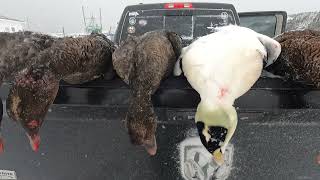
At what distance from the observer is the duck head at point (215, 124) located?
1777mm

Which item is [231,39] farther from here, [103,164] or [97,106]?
[103,164]

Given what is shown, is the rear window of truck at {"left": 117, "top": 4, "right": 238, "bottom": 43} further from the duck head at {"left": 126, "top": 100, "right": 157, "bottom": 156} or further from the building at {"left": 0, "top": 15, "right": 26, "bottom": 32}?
the building at {"left": 0, "top": 15, "right": 26, "bottom": 32}

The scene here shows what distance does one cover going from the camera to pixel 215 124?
1782mm

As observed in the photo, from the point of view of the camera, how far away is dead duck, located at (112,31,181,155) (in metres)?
1.92

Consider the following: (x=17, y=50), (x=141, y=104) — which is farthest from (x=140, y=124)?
(x=17, y=50)

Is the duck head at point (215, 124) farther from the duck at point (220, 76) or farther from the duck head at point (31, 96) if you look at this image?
the duck head at point (31, 96)

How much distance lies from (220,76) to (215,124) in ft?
0.70

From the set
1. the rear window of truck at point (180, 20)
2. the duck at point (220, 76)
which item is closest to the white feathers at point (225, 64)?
the duck at point (220, 76)

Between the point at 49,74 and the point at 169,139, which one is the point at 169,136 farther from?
the point at 49,74

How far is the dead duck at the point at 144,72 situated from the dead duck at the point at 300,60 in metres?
0.57

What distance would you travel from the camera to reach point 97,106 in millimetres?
2248

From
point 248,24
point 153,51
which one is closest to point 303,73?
point 153,51

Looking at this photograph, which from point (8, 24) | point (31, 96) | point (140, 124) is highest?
point (31, 96)

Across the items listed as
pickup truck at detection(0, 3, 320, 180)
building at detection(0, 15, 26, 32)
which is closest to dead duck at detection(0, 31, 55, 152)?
pickup truck at detection(0, 3, 320, 180)
